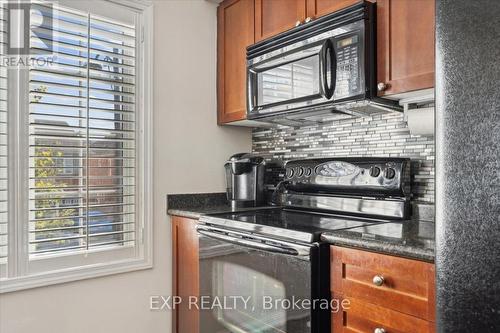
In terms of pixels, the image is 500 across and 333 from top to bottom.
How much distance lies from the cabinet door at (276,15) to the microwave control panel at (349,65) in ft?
1.13

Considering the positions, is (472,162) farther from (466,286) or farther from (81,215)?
(81,215)

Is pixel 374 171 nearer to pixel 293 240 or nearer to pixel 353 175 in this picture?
pixel 353 175

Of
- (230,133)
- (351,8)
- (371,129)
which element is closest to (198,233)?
(230,133)

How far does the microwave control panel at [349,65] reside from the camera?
1605 mm

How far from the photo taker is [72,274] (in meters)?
1.92

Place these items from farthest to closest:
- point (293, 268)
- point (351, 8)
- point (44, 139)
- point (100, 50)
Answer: point (100, 50), point (44, 139), point (351, 8), point (293, 268)

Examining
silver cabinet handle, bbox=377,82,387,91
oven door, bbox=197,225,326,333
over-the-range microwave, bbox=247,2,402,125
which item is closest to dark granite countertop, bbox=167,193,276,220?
oven door, bbox=197,225,326,333

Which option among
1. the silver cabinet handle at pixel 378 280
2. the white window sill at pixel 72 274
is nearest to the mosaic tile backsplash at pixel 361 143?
the silver cabinet handle at pixel 378 280

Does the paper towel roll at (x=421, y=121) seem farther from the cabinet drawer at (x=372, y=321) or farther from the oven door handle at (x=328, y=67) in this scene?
the cabinet drawer at (x=372, y=321)

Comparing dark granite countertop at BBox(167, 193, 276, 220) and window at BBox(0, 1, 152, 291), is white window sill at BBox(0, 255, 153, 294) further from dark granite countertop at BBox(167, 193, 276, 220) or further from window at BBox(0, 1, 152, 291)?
dark granite countertop at BBox(167, 193, 276, 220)

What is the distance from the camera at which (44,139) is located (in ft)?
6.07

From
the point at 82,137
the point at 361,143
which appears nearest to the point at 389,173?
the point at 361,143

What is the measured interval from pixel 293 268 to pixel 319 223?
30cm

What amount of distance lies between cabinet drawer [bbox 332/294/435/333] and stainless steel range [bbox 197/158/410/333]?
6 centimetres
